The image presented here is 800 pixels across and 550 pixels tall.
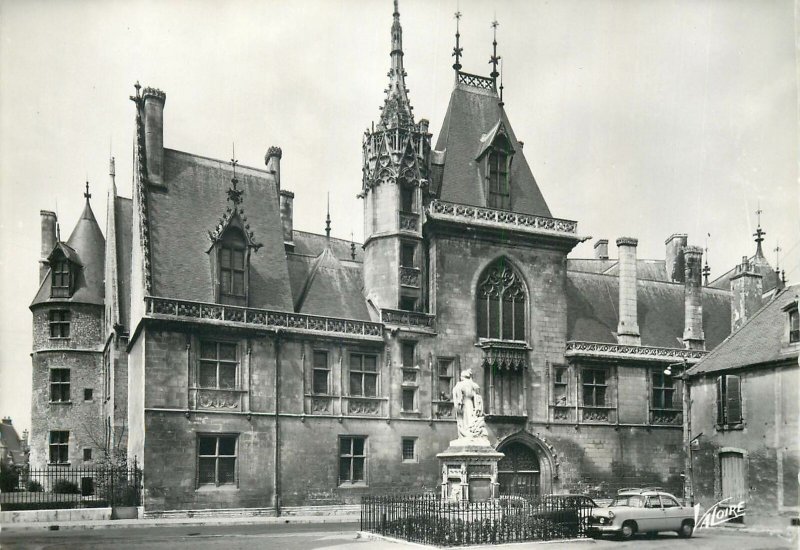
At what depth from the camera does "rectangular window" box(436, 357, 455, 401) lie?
33000 mm

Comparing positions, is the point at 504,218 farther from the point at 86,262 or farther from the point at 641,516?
the point at 86,262

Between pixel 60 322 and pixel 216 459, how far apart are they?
40.5 feet

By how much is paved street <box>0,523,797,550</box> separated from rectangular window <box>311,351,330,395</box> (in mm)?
7054

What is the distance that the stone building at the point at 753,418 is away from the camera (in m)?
26.3

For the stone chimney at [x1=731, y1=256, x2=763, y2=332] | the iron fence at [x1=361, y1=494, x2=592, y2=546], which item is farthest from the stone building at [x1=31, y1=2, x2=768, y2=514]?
the iron fence at [x1=361, y1=494, x2=592, y2=546]

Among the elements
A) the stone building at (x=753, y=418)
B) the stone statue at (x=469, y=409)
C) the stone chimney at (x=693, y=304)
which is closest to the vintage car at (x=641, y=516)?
the stone statue at (x=469, y=409)

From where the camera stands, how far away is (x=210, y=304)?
94.1ft

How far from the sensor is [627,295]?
37.4 meters

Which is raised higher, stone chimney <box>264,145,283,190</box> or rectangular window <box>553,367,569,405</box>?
stone chimney <box>264,145,283,190</box>

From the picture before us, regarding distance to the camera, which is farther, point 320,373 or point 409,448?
point 409,448

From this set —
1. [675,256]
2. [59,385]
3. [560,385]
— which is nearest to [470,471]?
[560,385]

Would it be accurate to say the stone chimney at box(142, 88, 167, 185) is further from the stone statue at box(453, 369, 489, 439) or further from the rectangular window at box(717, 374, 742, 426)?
the rectangular window at box(717, 374, 742, 426)

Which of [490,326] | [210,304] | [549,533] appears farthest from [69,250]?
[549,533]

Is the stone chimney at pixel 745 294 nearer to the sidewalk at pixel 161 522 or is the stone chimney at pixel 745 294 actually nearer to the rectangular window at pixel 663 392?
the rectangular window at pixel 663 392
